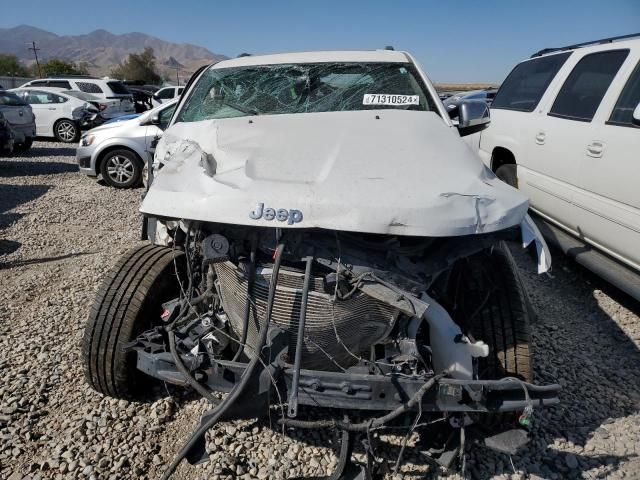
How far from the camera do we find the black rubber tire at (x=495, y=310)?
8.17 ft

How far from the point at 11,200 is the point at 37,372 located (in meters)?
5.61

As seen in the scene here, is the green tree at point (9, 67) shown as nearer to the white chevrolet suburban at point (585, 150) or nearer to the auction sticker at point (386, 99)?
the white chevrolet suburban at point (585, 150)

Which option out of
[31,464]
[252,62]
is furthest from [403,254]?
[252,62]

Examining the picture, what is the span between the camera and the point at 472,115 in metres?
3.59

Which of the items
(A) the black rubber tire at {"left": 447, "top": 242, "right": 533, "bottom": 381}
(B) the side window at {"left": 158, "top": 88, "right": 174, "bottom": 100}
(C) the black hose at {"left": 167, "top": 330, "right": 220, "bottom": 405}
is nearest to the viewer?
(C) the black hose at {"left": 167, "top": 330, "right": 220, "bottom": 405}

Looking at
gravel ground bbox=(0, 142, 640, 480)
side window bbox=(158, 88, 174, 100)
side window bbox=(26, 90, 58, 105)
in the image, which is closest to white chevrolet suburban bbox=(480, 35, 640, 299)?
gravel ground bbox=(0, 142, 640, 480)

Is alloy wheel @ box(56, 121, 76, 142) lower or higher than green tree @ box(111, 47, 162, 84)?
lower

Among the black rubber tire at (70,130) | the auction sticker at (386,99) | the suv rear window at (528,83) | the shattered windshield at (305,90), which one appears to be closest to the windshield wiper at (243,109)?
the shattered windshield at (305,90)

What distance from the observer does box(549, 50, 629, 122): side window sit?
13.0 ft

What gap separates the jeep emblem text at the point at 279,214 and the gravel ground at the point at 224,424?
130cm

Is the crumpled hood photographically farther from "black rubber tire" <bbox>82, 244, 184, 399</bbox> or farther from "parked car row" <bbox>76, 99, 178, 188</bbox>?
"parked car row" <bbox>76, 99, 178, 188</bbox>

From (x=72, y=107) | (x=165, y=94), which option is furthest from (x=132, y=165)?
(x=165, y=94)

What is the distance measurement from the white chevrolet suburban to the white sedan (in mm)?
12018

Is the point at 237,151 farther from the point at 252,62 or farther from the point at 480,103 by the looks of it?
the point at 480,103
